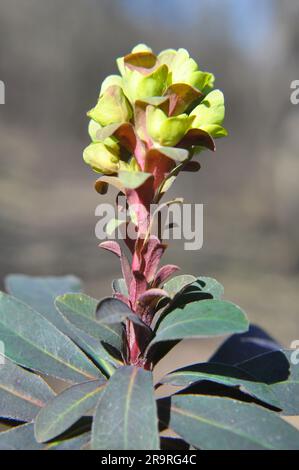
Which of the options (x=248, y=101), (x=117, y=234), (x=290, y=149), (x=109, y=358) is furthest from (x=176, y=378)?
(x=248, y=101)

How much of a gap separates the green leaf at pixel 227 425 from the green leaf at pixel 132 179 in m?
0.28

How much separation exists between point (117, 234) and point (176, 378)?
8.4 inches

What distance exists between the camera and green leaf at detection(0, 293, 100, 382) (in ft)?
2.64

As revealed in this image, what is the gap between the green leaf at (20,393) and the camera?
2.54ft

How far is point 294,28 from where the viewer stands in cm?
566

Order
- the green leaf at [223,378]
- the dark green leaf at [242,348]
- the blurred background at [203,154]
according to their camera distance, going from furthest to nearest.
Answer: the blurred background at [203,154] < the dark green leaf at [242,348] < the green leaf at [223,378]

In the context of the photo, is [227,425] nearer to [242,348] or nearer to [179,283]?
[179,283]

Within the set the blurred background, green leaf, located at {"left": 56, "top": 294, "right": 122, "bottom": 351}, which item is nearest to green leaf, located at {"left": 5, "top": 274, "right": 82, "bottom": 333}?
green leaf, located at {"left": 56, "top": 294, "right": 122, "bottom": 351}

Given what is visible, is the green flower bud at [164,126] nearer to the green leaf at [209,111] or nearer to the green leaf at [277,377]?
the green leaf at [209,111]

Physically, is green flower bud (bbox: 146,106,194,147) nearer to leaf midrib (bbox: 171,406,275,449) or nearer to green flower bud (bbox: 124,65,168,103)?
green flower bud (bbox: 124,65,168,103)

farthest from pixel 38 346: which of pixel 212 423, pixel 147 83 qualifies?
pixel 147 83

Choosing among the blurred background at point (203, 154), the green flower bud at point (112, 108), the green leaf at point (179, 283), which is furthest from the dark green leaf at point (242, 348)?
the blurred background at point (203, 154)

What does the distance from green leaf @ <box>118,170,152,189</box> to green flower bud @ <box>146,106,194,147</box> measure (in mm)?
67

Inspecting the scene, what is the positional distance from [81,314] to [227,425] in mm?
235
